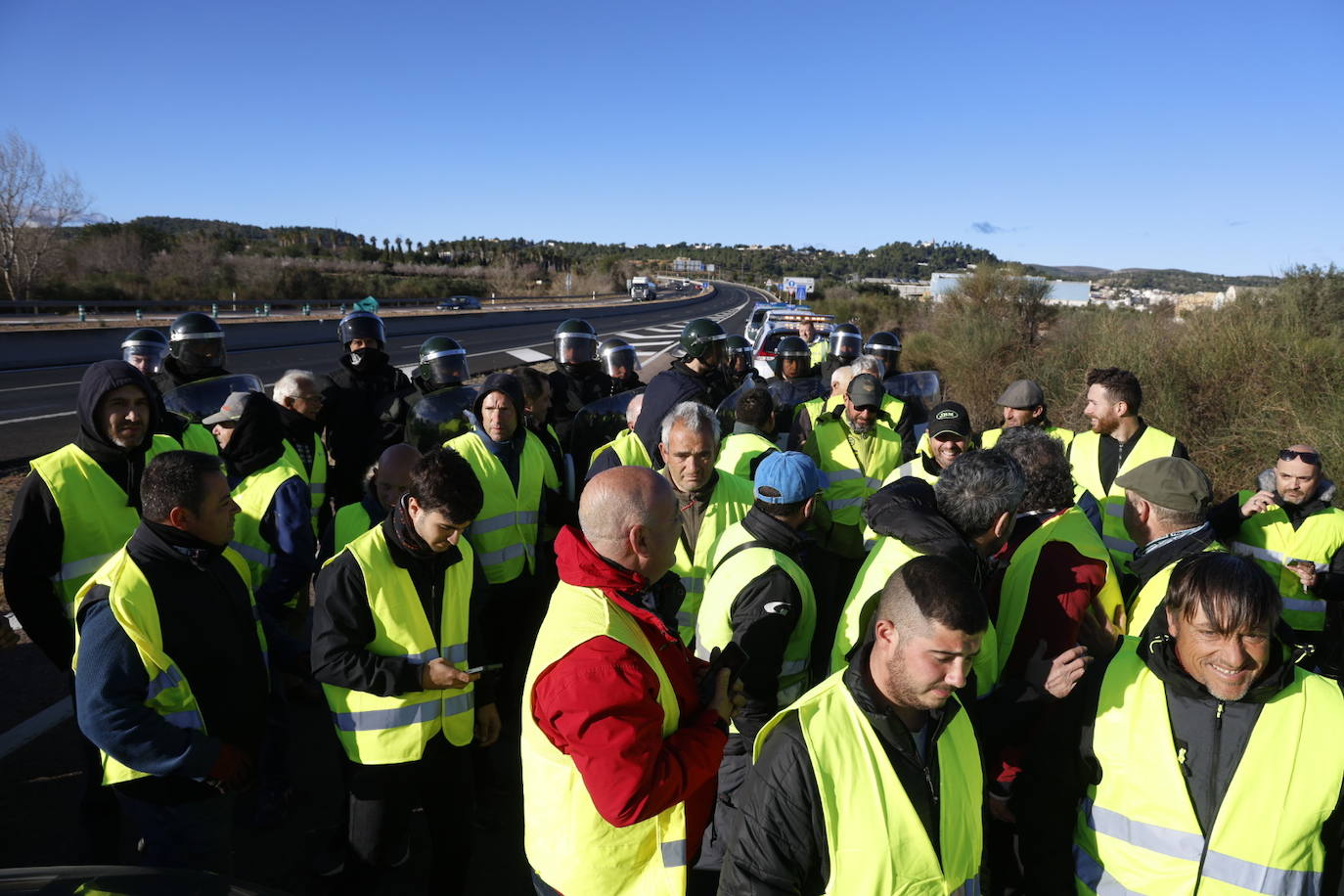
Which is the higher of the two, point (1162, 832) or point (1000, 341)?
point (1000, 341)

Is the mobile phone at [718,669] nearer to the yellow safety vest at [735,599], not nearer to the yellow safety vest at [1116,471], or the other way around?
the yellow safety vest at [735,599]

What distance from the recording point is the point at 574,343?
716 centimetres

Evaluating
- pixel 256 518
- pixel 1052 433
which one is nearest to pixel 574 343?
pixel 256 518

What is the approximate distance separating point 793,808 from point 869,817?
18cm

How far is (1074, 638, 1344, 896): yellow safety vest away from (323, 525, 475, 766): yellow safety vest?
2250mm

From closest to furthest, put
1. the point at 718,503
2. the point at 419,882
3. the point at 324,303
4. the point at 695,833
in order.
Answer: the point at 695,833 < the point at 419,882 < the point at 718,503 < the point at 324,303

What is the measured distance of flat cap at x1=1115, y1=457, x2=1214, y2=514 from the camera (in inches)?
117

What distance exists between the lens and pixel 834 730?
1.86 meters

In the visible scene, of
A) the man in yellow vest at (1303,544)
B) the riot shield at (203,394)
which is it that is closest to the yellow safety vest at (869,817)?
the man in yellow vest at (1303,544)

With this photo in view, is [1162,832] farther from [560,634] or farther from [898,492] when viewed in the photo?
[560,634]

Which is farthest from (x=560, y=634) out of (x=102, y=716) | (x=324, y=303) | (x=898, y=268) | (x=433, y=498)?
(x=898, y=268)

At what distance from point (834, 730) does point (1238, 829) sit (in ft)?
3.71

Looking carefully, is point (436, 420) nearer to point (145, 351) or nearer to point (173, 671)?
point (145, 351)

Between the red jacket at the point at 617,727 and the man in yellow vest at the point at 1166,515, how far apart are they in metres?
1.91
